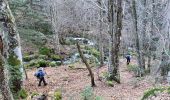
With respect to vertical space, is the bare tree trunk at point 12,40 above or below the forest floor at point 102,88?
above

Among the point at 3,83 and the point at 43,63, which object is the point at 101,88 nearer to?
the point at 3,83

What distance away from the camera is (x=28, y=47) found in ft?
120

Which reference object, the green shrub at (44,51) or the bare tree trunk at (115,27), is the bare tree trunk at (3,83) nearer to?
the bare tree trunk at (115,27)

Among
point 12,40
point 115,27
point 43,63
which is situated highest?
point 115,27

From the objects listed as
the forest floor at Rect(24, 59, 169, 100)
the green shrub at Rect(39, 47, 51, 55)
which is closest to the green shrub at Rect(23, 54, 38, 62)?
the green shrub at Rect(39, 47, 51, 55)

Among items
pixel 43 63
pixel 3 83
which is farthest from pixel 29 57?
pixel 3 83

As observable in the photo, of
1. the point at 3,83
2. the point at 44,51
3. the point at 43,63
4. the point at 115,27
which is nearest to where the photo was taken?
the point at 3,83

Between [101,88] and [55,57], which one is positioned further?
[55,57]

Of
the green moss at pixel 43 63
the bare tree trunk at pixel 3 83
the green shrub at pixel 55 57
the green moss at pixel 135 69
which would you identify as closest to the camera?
the bare tree trunk at pixel 3 83

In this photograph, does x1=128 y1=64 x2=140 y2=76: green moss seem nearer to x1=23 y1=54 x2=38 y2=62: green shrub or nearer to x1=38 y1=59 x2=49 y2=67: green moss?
x1=38 y1=59 x2=49 y2=67: green moss

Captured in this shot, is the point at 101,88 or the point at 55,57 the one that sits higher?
the point at 101,88

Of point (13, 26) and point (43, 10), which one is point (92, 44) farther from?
point (13, 26)

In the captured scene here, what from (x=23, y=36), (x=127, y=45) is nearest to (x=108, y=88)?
(x=23, y=36)

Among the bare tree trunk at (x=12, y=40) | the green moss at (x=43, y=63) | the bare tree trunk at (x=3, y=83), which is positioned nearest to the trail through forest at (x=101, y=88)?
the bare tree trunk at (x=12, y=40)
